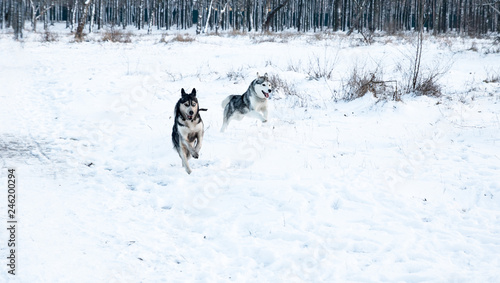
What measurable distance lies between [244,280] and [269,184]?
7.33ft

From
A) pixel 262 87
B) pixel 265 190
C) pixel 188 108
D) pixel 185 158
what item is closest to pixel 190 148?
pixel 185 158

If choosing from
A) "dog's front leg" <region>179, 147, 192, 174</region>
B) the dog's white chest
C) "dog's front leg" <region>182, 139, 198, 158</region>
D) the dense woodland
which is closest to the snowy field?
"dog's front leg" <region>179, 147, 192, 174</region>

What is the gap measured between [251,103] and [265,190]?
11.2ft

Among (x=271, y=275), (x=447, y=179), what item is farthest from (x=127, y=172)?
(x=447, y=179)

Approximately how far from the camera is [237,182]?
6.00 meters

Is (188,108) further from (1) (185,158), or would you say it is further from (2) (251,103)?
(2) (251,103)

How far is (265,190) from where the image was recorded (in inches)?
221

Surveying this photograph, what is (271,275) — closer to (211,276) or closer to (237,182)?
(211,276)

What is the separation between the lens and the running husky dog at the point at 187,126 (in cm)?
627

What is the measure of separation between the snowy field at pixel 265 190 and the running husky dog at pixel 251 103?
0.36 meters

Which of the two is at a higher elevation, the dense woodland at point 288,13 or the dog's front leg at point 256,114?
the dense woodland at point 288,13

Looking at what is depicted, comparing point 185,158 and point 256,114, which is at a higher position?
point 256,114

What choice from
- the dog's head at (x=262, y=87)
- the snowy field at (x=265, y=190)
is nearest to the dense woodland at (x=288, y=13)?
the snowy field at (x=265, y=190)

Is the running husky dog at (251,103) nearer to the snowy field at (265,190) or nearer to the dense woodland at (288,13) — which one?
the snowy field at (265,190)
